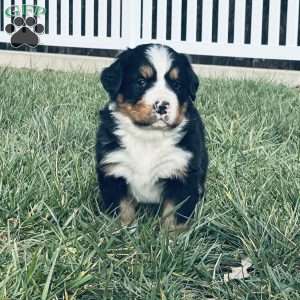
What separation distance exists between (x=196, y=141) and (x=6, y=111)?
232 cm

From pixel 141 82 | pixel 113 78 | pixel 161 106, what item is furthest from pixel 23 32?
pixel 161 106

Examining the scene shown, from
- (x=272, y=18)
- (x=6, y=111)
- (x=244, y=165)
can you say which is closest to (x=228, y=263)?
(x=244, y=165)

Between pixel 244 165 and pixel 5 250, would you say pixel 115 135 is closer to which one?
pixel 5 250

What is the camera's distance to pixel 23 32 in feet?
40.6

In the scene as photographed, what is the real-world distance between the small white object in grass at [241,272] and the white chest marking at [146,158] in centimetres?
52

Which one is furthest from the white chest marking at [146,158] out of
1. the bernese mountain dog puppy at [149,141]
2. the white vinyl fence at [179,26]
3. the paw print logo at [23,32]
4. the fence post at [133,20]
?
the paw print logo at [23,32]

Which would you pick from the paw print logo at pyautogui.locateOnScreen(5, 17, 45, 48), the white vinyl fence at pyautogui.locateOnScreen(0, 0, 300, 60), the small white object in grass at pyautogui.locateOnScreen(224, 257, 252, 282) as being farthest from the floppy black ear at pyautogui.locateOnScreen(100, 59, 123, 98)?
the paw print logo at pyautogui.locateOnScreen(5, 17, 45, 48)

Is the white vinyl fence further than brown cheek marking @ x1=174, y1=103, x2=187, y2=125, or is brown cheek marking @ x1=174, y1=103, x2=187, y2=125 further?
the white vinyl fence

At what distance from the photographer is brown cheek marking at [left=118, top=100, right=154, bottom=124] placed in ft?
10.9

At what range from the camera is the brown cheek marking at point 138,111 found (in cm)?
332

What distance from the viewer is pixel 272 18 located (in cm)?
1081

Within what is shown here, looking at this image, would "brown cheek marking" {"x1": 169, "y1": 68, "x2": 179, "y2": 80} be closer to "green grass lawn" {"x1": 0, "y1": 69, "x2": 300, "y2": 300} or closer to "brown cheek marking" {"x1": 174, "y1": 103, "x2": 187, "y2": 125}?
"brown cheek marking" {"x1": 174, "y1": 103, "x2": 187, "y2": 125}

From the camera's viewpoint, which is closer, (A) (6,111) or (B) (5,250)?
(B) (5,250)

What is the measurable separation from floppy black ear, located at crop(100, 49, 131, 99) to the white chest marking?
0.16 m
